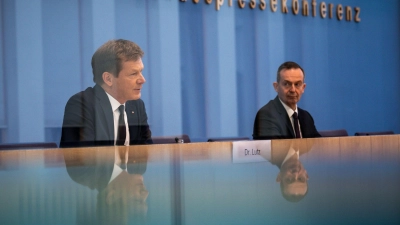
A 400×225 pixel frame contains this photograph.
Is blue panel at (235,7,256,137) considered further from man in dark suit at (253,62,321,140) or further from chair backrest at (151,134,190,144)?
man in dark suit at (253,62,321,140)

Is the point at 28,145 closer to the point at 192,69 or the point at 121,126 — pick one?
the point at 121,126

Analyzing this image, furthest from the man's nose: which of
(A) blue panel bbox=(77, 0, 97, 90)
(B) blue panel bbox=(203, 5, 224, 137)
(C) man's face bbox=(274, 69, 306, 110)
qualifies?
(C) man's face bbox=(274, 69, 306, 110)

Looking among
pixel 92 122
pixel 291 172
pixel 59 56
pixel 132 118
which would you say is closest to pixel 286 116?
pixel 132 118

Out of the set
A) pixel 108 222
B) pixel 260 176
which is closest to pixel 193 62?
pixel 260 176

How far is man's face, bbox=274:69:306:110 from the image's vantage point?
4129 mm

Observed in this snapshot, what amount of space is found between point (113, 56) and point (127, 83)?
0.22 meters

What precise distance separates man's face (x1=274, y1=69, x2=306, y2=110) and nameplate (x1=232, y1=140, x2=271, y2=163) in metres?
1.92

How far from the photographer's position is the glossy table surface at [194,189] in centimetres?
133

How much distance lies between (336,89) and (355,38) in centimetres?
59

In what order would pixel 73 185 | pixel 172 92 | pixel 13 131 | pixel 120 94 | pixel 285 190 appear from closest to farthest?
pixel 73 185 < pixel 285 190 < pixel 120 94 < pixel 13 131 < pixel 172 92

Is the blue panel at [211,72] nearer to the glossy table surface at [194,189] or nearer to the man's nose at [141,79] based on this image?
Answer: the man's nose at [141,79]

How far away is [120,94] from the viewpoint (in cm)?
385

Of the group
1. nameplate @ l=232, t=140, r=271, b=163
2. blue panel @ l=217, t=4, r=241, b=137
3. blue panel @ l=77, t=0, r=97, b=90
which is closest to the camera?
nameplate @ l=232, t=140, r=271, b=163

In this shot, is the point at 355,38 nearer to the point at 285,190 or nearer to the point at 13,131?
the point at 13,131
